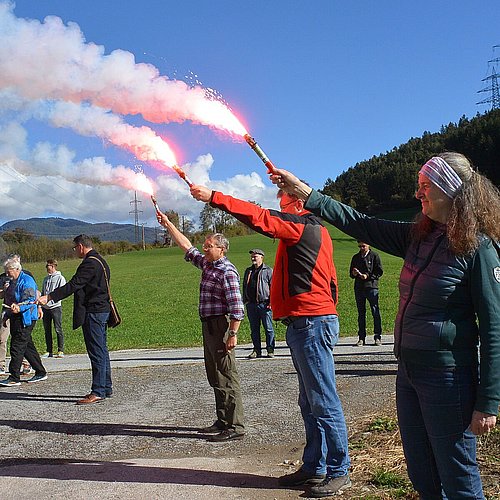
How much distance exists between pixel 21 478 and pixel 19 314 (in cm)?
494

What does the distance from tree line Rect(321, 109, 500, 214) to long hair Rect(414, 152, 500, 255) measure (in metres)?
81.6

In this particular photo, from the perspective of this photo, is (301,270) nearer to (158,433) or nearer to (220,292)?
(220,292)

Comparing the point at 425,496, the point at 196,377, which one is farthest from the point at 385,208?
the point at 425,496

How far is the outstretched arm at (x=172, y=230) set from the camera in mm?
7139

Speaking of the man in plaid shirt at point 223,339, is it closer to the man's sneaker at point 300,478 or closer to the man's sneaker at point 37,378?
the man's sneaker at point 300,478

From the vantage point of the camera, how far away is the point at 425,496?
348 cm

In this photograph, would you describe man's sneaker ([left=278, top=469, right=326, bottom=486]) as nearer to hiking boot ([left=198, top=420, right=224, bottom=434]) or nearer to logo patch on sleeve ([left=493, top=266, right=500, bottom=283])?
hiking boot ([left=198, top=420, right=224, bottom=434])

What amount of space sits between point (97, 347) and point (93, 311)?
0.48 m

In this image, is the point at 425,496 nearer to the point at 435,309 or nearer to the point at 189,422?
the point at 435,309

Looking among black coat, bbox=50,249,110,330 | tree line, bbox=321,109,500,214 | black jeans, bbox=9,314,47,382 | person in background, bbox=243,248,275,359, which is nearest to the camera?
black coat, bbox=50,249,110,330

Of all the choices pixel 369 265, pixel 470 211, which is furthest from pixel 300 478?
pixel 369 265

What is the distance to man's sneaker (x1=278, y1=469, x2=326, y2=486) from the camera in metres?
4.88

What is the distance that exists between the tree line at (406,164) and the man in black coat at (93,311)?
76717 mm

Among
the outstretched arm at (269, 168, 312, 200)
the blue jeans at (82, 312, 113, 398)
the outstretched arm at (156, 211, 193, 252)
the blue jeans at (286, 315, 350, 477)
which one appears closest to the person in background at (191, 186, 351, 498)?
the blue jeans at (286, 315, 350, 477)
